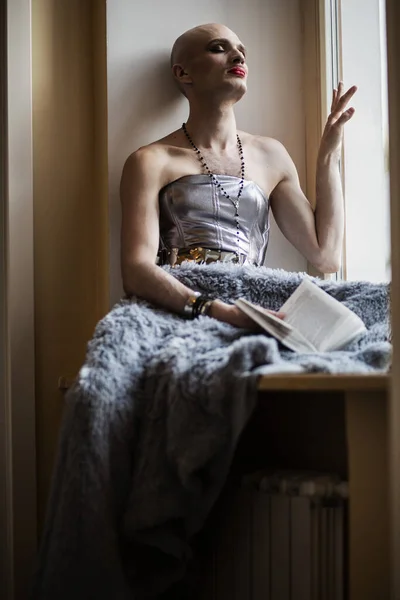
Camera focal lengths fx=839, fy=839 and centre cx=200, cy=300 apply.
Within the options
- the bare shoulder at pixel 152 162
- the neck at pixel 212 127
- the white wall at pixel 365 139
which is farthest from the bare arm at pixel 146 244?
the white wall at pixel 365 139

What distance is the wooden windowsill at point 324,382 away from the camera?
1125 mm

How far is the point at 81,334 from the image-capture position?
198 centimetres

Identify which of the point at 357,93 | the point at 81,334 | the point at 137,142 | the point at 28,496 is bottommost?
the point at 28,496

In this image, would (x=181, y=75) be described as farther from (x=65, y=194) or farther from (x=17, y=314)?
(x=17, y=314)

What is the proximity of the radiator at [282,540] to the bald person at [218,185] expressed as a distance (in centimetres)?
52

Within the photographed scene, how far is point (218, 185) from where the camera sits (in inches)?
73.1

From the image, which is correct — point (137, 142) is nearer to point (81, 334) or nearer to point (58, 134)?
point (58, 134)

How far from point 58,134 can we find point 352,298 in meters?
0.84

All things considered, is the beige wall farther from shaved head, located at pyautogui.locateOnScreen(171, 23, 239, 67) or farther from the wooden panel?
the wooden panel

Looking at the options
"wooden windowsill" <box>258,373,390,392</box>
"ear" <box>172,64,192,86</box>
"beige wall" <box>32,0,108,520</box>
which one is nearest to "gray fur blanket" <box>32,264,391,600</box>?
"wooden windowsill" <box>258,373,390,392</box>

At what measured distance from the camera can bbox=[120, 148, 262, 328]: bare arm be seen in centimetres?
157

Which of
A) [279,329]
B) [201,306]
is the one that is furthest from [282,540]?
[201,306]

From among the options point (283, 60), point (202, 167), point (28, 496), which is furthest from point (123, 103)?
point (28, 496)

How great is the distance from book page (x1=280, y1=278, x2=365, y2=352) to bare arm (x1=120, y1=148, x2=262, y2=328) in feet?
0.27
